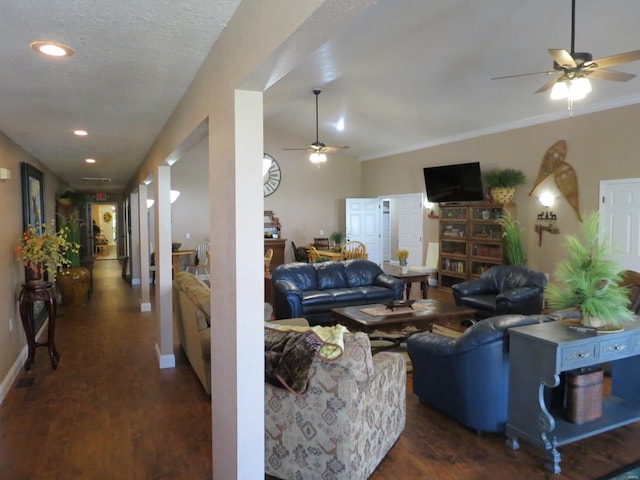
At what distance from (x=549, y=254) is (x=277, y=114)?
20.0ft

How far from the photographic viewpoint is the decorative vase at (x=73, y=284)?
7465 mm

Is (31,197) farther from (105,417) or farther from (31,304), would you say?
(105,417)

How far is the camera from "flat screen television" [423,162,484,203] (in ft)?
25.7

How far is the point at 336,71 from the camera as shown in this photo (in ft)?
20.8

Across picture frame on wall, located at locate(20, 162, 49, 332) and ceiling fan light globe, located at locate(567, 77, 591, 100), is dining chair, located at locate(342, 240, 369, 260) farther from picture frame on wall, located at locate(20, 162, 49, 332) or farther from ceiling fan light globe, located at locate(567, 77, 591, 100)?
ceiling fan light globe, located at locate(567, 77, 591, 100)

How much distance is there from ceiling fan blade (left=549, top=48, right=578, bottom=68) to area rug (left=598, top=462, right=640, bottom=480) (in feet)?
9.41

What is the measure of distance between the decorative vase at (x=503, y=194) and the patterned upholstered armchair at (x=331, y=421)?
556 cm

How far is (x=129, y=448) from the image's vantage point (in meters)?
2.93

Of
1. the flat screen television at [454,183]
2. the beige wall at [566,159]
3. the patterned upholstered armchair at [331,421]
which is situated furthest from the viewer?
the flat screen television at [454,183]

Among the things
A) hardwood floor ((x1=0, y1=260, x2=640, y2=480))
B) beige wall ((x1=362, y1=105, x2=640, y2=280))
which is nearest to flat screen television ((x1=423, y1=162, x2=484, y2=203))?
beige wall ((x1=362, y1=105, x2=640, y2=280))

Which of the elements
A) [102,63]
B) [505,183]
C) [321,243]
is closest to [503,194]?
[505,183]

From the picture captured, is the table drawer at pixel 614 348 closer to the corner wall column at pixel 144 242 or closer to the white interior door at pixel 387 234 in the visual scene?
the corner wall column at pixel 144 242

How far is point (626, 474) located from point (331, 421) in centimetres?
182

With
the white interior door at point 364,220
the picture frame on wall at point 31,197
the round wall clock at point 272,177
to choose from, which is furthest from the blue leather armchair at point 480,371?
the round wall clock at point 272,177
